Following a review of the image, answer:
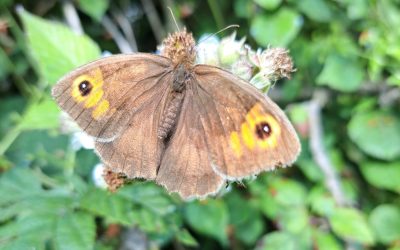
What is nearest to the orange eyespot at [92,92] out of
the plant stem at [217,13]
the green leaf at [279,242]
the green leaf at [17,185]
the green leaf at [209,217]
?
the green leaf at [17,185]

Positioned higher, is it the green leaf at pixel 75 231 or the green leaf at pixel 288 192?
the green leaf at pixel 75 231

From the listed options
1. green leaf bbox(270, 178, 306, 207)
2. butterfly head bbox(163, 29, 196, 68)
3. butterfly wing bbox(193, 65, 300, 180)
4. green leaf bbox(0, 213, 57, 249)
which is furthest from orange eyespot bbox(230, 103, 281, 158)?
green leaf bbox(270, 178, 306, 207)

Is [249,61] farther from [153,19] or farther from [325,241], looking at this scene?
[153,19]

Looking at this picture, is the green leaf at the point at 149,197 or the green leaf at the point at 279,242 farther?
the green leaf at the point at 279,242

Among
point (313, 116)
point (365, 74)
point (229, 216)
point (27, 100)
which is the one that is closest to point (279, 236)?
point (229, 216)

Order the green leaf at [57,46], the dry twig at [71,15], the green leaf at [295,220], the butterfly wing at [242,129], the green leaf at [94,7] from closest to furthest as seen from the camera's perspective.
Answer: the butterfly wing at [242,129]
the green leaf at [57,46]
the green leaf at [295,220]
the green leaf at [94,7]
the dry twig at [71,15]

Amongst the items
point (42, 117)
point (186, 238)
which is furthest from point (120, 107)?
point (42, 117)

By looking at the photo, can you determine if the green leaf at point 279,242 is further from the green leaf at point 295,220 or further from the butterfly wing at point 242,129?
the butterfly wing at point 242,129
